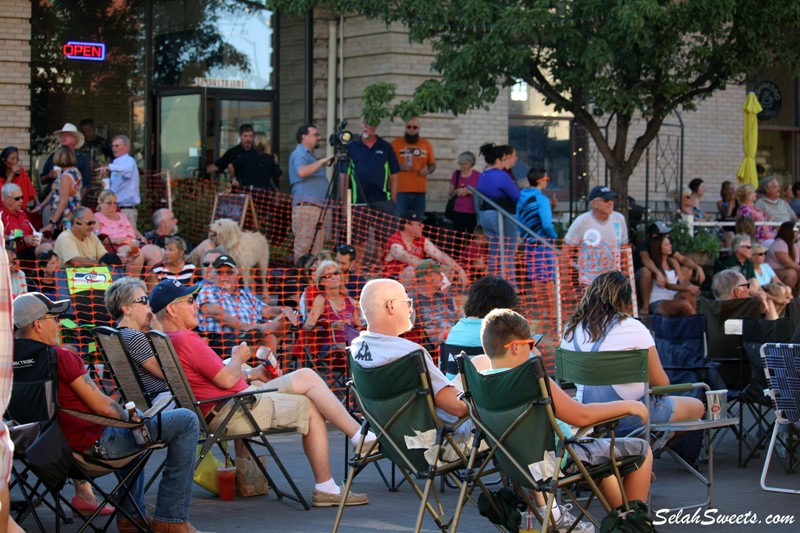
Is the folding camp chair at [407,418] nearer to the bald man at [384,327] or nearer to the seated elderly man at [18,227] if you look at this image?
the bald man at [384,327]

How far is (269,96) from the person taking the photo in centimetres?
1719

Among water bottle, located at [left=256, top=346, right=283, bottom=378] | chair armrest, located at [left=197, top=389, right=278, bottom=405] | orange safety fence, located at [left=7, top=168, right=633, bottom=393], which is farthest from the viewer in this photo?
orange safety fence, located at [left=7, top=168, right=633, bottom=393]

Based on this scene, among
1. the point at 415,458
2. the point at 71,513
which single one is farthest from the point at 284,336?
the point at 415,458

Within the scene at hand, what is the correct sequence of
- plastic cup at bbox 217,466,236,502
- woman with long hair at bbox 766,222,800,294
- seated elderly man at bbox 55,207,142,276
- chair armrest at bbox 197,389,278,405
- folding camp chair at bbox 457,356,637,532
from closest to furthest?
folding camp chair at bbox 457,356,637,532 → chair armrest at bbox 197,389,278,405 → plastic cup at bbox 217,466,236,502 → seated elderly man at bbox 55,207,142,276 → woman with long hair at bbox 766,222,800,294

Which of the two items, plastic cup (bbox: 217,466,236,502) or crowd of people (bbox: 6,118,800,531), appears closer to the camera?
crowd of people (bbox: 6,118,800,531)

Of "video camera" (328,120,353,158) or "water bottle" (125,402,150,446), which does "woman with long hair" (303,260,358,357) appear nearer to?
"video camera" (328,120,353,158)

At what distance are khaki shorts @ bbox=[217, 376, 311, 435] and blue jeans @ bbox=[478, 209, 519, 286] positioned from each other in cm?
604

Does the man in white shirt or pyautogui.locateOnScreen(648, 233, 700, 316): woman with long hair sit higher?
the man in white shirt

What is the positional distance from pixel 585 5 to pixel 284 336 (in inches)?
205

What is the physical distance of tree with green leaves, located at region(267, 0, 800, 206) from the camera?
42.6ft

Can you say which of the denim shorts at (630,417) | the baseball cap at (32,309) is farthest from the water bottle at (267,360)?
the denim shorts at (630,417)

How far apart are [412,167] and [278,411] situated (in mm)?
8662

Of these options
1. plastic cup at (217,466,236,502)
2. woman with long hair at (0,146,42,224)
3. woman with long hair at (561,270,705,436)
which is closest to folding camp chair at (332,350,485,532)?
woman with long hair at (561,270,705,436)

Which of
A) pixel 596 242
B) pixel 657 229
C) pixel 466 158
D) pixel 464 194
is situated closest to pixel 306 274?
pixel 596 242
